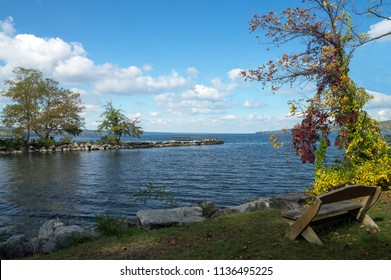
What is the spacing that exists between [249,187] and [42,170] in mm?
18036

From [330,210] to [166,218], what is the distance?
4.85m

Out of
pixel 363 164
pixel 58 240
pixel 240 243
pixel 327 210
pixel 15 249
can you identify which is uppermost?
pixel 363 164

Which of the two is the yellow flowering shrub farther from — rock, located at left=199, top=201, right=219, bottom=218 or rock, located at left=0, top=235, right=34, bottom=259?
rock, located at left=0, top=235, right=34, bottom=259

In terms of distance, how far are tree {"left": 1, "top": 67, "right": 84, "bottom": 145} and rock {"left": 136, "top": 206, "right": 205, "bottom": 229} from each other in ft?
154

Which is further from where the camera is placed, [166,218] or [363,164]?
[363,164]

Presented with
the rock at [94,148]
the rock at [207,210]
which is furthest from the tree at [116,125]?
the rock at [207,210]

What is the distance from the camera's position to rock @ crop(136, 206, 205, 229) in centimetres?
939

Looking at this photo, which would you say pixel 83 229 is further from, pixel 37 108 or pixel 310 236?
pixel 37 108

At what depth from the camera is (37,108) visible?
5134 centimetres

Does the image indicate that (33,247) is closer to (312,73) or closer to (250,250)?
(250,250)

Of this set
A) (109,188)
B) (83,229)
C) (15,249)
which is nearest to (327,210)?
(83,229)

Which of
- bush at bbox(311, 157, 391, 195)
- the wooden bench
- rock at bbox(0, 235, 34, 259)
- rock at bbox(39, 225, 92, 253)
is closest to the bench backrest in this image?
the wooden bench

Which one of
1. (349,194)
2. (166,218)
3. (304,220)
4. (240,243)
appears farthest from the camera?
(166,218)

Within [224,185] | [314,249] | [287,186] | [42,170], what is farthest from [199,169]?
[314,249]
